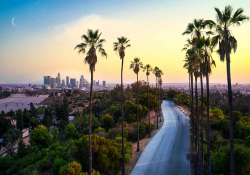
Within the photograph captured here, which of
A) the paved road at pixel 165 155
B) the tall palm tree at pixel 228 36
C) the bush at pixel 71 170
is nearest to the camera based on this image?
the tall palm tree at pixel 228 36

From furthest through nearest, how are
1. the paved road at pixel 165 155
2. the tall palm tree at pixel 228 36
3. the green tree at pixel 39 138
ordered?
the green tree at pixel 39 138
the paved road at pixel 165 155
the tall palm tree at pixel 228 36

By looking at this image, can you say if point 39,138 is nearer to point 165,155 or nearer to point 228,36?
point 165,155

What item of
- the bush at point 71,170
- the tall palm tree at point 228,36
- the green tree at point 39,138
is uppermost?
the tall palm tree at point 228,36

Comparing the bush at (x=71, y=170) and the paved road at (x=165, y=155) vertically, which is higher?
the bush at (x=71, y=170)

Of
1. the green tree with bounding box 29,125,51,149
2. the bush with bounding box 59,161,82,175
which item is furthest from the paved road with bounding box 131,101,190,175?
the green tree with bounding box 29,125,51,149

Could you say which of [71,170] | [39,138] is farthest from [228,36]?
[39,138]

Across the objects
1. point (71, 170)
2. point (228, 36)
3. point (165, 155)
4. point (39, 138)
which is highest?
point (228, 36)

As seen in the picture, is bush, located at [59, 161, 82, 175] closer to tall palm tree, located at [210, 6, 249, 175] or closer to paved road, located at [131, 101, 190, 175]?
paved road, located at [131, 101, 190, 175]

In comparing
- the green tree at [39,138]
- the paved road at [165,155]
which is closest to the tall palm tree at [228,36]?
the paved road at [165,155]

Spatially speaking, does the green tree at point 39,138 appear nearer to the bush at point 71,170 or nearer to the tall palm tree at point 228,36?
the bush at point 71,170
